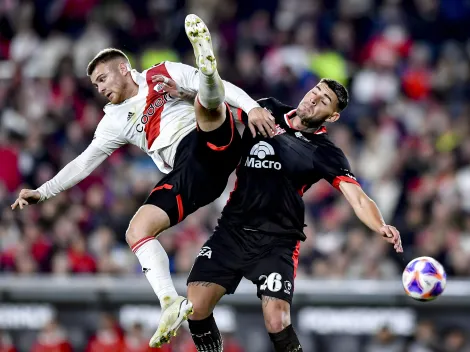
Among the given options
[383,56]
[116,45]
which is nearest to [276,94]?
[383,56]

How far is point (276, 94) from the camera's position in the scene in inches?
633

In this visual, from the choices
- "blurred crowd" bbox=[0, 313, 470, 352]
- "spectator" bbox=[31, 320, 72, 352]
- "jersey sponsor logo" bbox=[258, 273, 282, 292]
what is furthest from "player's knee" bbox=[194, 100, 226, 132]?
"spectator" bbox=[31, 320, 72, 352]

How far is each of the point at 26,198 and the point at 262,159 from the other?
1911 millimetres

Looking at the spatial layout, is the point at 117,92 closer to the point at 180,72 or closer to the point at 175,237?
the point at 180,72

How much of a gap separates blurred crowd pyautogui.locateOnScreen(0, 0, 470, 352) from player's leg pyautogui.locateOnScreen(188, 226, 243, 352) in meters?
4.89

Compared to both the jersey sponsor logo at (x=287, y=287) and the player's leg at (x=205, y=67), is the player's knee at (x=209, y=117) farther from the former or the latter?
the jersey sponsor logo at (x=287, y=287)

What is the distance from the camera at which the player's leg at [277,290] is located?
28.5ft

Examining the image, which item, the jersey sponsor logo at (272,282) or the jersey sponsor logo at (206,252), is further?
the jersey sponsor logo at (206,252)

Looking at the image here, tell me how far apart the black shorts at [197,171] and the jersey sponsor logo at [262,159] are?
6.1 inches

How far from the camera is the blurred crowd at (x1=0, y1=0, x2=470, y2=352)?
14.1 metres

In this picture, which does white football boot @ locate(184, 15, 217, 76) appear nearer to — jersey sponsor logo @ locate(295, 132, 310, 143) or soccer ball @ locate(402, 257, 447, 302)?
jersey sponsor logo @ locate(295, 132, 310, 143)

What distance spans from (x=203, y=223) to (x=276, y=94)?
2.42m

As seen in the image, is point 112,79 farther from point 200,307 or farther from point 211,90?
point 200,307

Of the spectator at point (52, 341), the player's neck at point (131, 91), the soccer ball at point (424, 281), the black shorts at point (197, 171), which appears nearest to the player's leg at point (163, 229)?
the black shorts at point (197, 171)
